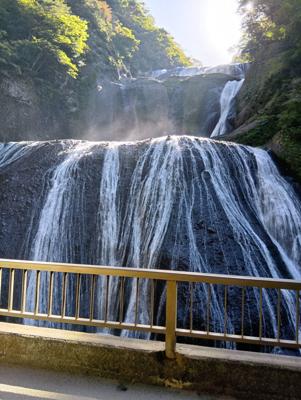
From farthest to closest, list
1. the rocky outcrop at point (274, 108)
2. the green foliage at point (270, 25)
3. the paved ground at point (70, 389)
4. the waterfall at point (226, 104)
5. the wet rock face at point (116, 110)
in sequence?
1. the wet rock face at point (116, 110)
2. the waterfall at point (226, 104)
3. the green foliage at point (270, 25)
4. the rocky outcrop at point (274, 108)
5. the paved ground at point (70, 389)

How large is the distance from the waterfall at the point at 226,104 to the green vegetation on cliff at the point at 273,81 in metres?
0.98

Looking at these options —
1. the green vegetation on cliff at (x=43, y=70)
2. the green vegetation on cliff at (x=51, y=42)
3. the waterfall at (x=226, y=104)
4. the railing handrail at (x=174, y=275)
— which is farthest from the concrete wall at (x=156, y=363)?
the green vegetation on cliff at (x=51, y=42)

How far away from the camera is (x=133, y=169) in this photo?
40.6 ft

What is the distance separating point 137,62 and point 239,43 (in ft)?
69.5

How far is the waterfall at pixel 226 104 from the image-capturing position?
794 inches

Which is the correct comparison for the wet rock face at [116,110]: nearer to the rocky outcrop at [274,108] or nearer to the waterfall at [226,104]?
the waterfall at [226,104]

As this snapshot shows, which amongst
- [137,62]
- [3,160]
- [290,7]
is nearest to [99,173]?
[3,160]

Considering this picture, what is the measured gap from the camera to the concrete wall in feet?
10.9

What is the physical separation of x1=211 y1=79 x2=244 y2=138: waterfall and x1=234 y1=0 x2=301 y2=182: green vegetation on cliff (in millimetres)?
984

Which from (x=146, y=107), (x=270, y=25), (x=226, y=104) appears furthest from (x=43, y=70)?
(x=270, y=25)

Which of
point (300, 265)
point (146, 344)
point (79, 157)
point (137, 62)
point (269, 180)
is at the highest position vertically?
point (137, 62)

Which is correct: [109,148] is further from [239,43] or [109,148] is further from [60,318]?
[239,43]

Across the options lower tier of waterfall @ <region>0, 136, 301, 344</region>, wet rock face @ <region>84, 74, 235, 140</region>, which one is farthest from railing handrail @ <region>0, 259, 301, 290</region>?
wet rock face @ <region>84, 74, 235, 140</region>

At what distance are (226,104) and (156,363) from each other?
2002cm
